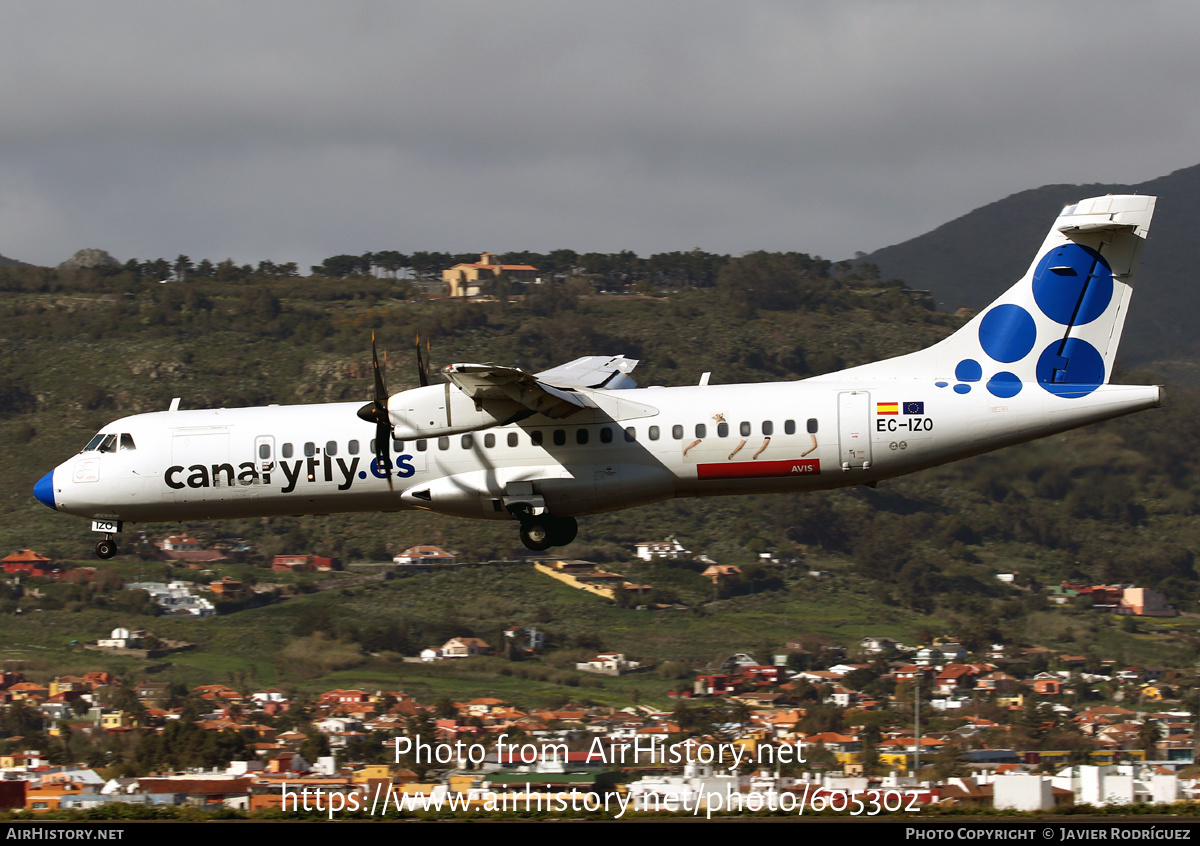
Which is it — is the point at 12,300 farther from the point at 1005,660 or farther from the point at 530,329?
the point at 1005,660

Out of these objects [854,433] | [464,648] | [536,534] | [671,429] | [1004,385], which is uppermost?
[1004,385]

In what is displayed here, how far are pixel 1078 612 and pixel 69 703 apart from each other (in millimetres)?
62150

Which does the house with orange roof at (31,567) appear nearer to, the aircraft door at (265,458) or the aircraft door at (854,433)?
the aircraft door at (265,458)

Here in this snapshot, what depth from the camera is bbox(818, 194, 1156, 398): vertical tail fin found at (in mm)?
25203

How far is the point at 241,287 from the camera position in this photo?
420ft

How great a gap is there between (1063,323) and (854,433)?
4679 mm

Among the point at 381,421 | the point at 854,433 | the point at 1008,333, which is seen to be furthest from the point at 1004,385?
the point at 381,421

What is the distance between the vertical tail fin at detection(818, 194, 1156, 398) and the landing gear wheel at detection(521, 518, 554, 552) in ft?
21.3

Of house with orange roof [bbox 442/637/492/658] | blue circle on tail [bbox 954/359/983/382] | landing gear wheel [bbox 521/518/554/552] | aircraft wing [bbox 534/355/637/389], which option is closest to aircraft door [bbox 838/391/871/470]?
blue circle on tail [bbox 954/359/983/382]

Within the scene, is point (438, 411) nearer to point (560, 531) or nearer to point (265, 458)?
point (560, 531)

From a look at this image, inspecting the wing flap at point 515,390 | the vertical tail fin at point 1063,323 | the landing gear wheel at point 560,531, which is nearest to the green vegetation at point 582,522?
the vertical tail fin at point 1063,323

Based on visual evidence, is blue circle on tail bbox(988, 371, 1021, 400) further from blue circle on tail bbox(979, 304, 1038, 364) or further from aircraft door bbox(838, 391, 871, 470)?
aircraft door bbox(838, 391, 871, 470)

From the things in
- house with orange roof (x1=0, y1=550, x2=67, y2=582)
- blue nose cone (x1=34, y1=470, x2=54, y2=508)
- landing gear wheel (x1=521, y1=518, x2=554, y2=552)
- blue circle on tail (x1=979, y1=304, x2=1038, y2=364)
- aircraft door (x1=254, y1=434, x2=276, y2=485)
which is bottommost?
house with orange roof (x1=0, y1=550, x2=67, y2=582)

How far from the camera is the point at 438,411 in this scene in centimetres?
2494
